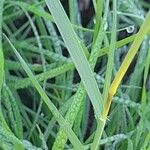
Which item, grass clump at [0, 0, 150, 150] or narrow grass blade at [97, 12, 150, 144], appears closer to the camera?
narrow grass blade at [97, 12, 150, 144]

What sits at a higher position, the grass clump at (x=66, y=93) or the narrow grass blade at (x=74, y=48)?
the narrow grass blade at (x=74, y=48)

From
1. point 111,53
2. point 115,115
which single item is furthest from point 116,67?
point 111,53

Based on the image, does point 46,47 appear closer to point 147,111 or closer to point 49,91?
point 49,91

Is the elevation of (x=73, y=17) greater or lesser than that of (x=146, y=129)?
greater

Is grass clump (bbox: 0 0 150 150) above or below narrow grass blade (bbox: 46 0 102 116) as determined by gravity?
below

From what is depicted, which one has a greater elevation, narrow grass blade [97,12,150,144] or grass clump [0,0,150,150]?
narrow grass blade [97,12,150,144]

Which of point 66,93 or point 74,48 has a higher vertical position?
point 74,48

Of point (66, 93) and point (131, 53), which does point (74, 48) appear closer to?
point (131, 53)

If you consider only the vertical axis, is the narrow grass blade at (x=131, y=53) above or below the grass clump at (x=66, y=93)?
above

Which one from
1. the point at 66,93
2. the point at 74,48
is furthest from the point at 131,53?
the point at 66,93

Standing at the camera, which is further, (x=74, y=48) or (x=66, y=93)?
(x=66, y=93)

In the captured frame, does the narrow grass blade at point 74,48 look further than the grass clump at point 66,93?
No
